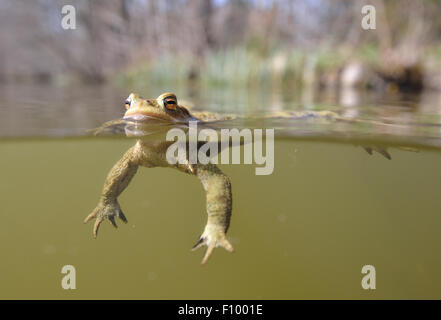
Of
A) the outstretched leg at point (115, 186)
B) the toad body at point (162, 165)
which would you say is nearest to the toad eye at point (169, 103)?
the toad body at point (162, 165)

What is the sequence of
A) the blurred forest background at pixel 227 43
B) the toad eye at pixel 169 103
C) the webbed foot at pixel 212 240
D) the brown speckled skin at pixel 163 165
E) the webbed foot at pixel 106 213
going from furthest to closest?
the blurred forest background at pixel 227 43 → the webbed foot at pixel 106 213 → the toad eye at pixel 169 103 → the brown speckled skin at pixel 163 165 → the webbed foot at pixel 212 240

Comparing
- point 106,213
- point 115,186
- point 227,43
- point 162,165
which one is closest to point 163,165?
point 162,165

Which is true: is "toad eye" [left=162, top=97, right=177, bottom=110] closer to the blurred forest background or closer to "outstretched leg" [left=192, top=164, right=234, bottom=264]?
"outstretched leg" [left=192, top=164, right=234, bottom=264]


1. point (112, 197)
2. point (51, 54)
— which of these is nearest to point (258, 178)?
point (112, 197)

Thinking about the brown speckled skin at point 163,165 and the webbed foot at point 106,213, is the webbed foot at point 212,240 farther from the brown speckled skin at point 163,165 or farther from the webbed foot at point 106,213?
the webbed foot at point 106,213

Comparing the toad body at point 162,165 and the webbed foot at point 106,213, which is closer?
the toad body at point 162,165

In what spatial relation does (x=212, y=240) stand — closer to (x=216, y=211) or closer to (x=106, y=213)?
(x=216, y=211)

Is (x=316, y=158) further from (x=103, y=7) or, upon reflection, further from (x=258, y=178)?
(x=103, y=7)
